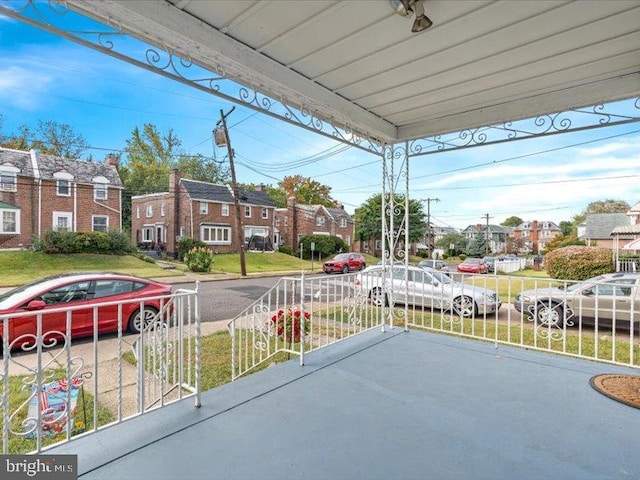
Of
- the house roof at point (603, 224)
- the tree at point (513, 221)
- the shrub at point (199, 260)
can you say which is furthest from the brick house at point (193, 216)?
the tree at point (513, 221)

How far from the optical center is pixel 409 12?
1.65 m

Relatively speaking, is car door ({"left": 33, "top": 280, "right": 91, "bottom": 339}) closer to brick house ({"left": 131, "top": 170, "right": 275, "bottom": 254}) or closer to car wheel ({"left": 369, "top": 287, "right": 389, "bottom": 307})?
car wheel ({"left": 369, "top": 287, "right": 389, "bottom": 307})

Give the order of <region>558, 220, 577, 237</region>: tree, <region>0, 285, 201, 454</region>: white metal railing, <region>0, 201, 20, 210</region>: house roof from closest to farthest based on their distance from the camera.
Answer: <region>0, 285, 201, 454</region>: white metal railing, <region>0, 201, 20, 210</region>: house roof, <region>558, 220, 577, 237</region>: tree

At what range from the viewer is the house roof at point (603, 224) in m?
24.4

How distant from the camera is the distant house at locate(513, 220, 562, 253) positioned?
150ft

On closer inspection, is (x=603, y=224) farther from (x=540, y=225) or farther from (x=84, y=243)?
(x=84, y=243)

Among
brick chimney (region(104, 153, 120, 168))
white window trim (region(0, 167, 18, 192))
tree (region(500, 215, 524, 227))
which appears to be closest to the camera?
white window trim (region(0, 167, 18, 192))

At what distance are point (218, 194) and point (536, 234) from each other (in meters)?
46.3

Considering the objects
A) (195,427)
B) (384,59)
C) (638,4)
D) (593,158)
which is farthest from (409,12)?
(593,158)

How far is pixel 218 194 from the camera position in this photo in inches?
936

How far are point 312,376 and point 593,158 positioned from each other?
2435 centimetres

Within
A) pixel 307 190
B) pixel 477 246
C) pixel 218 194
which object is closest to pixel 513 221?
pixel 477 246

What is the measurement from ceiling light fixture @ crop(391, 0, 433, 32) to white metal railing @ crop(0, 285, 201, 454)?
6.60 feet

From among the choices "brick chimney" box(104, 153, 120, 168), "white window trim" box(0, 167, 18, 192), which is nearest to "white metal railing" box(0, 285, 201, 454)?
"white window trim" box(0, 167, 18, 192)
